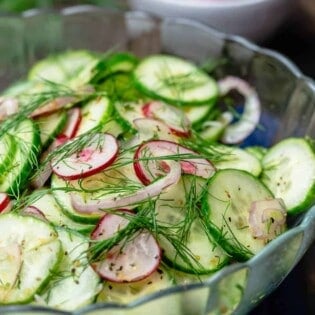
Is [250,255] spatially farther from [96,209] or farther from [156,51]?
[156,51]

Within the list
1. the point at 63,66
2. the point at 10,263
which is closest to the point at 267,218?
the point at 10,263

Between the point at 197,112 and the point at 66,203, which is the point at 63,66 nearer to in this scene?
the point at 197,112

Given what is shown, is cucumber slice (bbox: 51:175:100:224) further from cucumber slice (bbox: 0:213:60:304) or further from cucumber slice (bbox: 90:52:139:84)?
cucumber slice (bbox: 90:52:139:84)

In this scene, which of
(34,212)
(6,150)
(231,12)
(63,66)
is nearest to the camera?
(34,212)

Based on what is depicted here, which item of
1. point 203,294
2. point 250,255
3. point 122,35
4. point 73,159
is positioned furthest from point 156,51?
point 203,294

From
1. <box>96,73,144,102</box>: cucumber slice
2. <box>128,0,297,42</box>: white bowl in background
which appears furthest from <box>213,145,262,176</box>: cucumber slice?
<box>128,0,297,42</box>: white bowl in background

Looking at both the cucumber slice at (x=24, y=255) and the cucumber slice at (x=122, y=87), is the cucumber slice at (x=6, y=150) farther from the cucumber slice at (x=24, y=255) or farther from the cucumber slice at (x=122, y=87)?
the cucumber slice at (x=122, y=87)

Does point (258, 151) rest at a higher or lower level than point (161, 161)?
lower
